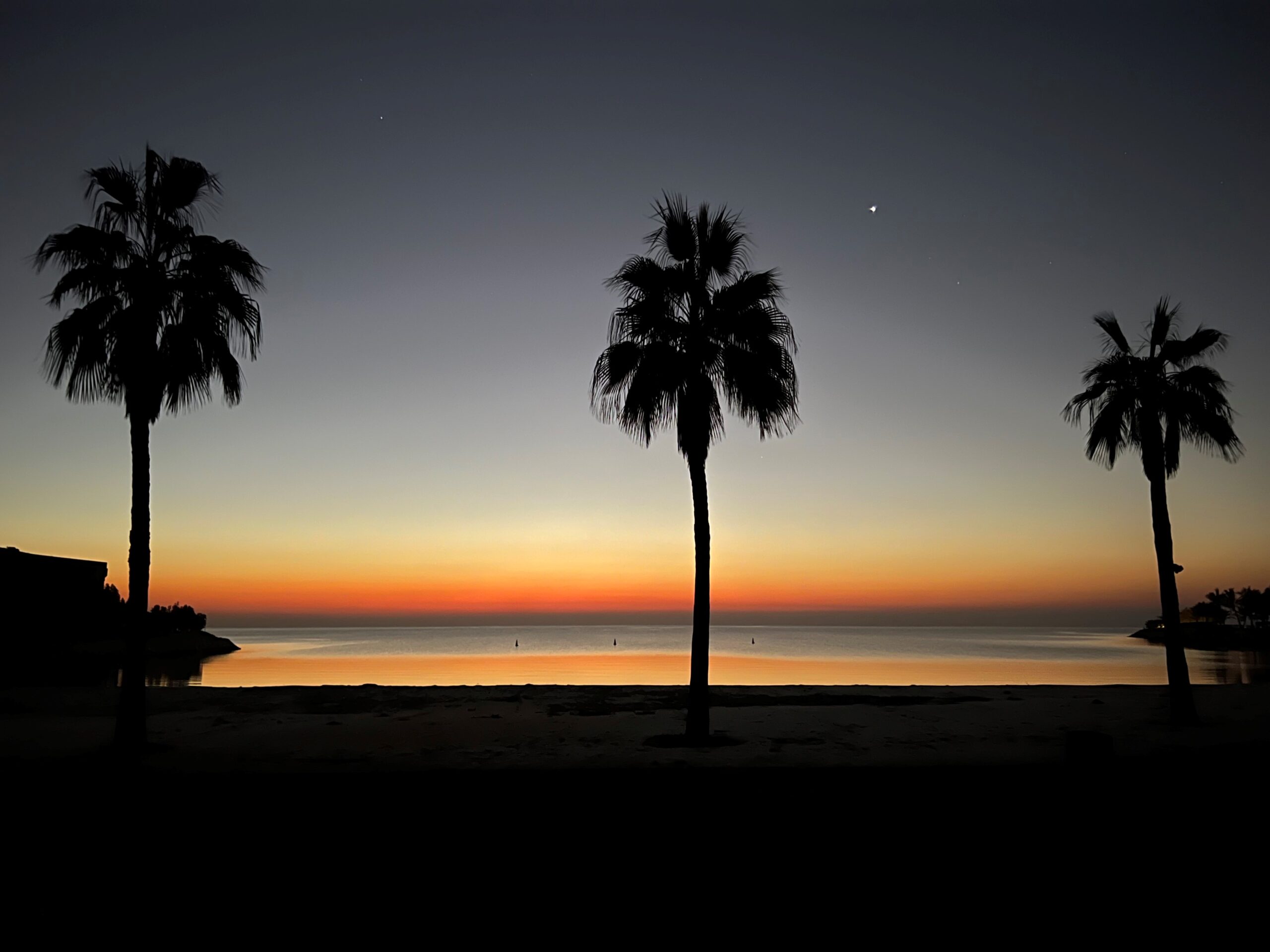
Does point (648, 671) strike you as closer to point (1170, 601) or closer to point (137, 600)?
point (1170, 601)

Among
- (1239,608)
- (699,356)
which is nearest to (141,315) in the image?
(699,356)

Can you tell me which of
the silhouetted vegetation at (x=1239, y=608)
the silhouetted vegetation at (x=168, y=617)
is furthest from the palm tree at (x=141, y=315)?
the silhouetted vegetation at (x=1239, y=608)

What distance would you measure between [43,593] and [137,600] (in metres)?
30.6

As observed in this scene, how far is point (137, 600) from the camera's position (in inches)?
→ 572

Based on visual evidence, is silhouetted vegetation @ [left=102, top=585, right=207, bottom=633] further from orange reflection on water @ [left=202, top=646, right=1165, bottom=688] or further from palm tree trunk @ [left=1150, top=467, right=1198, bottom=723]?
palm tree trunk @ [left=1150, top=467, right=1198, bottom=723]

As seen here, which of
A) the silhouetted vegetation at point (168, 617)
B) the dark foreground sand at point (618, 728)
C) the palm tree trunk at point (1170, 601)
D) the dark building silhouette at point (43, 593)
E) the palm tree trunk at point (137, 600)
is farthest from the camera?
the silhouetted vegetation at point (168, 617)

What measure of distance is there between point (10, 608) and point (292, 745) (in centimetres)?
3038

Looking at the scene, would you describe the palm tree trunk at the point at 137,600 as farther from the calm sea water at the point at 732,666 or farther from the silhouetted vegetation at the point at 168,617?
the silhouetted vegetation at the point at 168,617

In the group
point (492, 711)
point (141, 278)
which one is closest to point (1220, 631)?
point (492, 711)

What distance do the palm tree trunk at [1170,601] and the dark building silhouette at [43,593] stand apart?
149 ft

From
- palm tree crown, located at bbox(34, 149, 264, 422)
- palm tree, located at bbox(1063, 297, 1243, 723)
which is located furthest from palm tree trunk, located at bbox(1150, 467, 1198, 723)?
palm tree crown, located at bbox(34, 149, 264, 422)

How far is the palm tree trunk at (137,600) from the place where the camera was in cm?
1425

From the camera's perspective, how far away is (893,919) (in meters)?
5.46

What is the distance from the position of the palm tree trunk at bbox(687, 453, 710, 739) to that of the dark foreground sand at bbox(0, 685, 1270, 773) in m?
0.67
